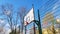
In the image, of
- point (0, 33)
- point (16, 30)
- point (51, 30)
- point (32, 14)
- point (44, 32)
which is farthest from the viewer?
point (0, 33)

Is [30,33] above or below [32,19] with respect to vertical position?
below

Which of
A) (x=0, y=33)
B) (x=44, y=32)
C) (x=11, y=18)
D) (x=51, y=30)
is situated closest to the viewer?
(x=44, y=32)

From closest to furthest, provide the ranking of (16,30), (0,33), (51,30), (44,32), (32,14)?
(32,14) → (44,32) → (51,30) → (16,30) → (0,33)

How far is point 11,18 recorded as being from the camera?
2789 cm

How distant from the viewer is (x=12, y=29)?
1129 inches

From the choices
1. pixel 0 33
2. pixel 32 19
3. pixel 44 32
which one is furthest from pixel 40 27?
pixel 0 33

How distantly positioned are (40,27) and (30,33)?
18.7 ft

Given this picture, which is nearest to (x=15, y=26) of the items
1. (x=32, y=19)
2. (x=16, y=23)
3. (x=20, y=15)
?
(x=16, y=23)

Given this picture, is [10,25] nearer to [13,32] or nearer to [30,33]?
[13,32]

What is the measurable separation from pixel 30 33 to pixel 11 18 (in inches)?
398

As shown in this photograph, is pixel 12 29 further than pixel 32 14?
Yes

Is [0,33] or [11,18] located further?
[0,33]

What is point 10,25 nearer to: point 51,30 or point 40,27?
point 51,30

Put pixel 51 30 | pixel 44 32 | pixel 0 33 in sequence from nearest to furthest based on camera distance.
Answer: pixel 44 32, pixel 51 30, pixel 0 33
